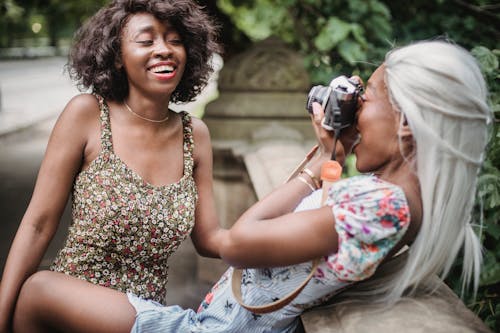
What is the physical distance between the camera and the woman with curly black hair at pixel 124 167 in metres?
2.18

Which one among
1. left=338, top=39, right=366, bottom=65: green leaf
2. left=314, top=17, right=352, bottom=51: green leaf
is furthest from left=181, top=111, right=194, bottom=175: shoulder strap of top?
left=314, top=17, right=352, bottom=51: green leaf

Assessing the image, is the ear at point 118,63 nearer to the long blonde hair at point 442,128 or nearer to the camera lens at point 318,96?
the camera lens at point 318,96

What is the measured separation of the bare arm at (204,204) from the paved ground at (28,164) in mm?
725

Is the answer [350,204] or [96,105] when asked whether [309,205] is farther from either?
[96,105]

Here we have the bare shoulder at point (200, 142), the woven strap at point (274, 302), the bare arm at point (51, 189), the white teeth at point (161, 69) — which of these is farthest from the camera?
the bare shoulder at point (200, 142)

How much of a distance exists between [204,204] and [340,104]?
0.95 meters

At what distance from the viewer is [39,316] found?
1.98m

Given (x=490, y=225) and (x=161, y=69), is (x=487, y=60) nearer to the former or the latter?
(x=490, y=225)

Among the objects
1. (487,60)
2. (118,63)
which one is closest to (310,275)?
(118,63)

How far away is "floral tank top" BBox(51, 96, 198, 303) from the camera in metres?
2.19

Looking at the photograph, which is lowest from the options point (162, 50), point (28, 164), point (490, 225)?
point (28, 164)

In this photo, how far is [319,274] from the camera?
172cm

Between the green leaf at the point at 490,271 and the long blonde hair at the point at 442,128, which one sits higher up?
the long blonde hair at the point at 442,128

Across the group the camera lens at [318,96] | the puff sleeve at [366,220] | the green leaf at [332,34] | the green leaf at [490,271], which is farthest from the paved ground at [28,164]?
the green leaf at [332,34]
